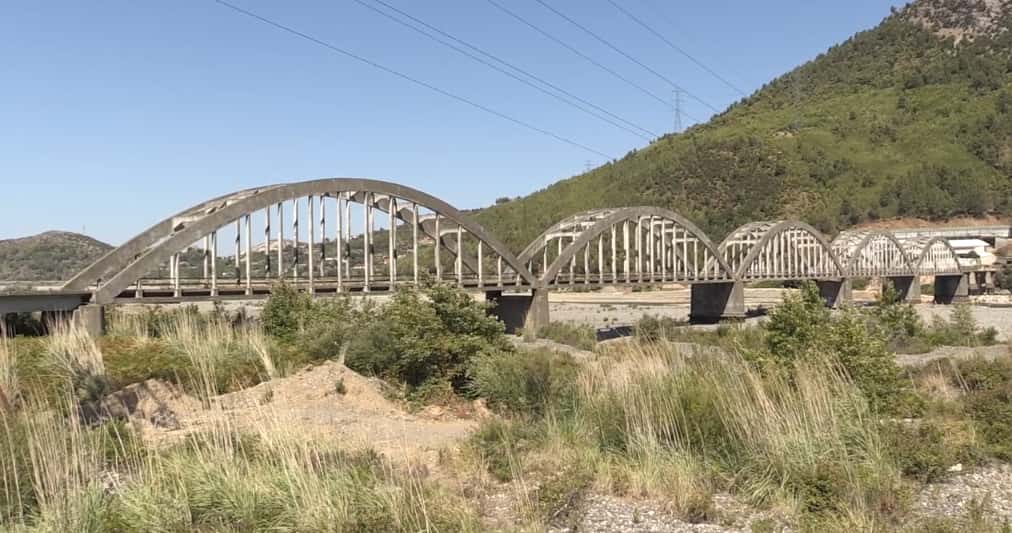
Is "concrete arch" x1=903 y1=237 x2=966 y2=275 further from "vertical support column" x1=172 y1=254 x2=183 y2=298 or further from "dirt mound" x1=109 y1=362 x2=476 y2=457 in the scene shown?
"dirt mound" x1=109 y1=362 x2=476 y2=457

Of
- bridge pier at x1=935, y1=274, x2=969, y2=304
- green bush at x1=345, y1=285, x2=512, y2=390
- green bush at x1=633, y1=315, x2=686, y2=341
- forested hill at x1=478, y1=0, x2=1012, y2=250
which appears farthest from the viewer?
forested hill at x1=478, y1=0, x2=1012, y2=250

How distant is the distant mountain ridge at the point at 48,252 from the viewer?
69625 mm

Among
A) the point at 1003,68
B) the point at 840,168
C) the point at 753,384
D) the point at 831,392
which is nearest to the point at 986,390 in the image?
the point at 831,392

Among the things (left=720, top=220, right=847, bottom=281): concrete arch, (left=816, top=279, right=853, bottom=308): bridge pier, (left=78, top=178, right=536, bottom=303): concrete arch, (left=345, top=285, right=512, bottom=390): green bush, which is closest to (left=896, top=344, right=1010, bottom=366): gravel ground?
(left=345, top=285, right=512, bottom=390): green bush

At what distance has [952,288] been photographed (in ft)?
304

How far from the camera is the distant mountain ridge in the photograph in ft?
228

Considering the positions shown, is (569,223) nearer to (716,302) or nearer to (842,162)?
(716,302)

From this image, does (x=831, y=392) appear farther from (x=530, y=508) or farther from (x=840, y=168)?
(x=840, y=168)

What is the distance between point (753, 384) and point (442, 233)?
1479 inches

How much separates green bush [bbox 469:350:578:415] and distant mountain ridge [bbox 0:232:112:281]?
57316 millimetres

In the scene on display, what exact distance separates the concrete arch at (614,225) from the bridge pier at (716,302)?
994 mm

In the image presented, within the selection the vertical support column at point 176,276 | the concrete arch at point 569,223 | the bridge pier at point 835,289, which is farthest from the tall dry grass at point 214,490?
the bridge pier at point 835,289

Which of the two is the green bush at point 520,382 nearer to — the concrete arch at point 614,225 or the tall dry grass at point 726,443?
the tall dry grass at point 726,443

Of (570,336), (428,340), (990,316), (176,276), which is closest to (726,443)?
(428,340)
